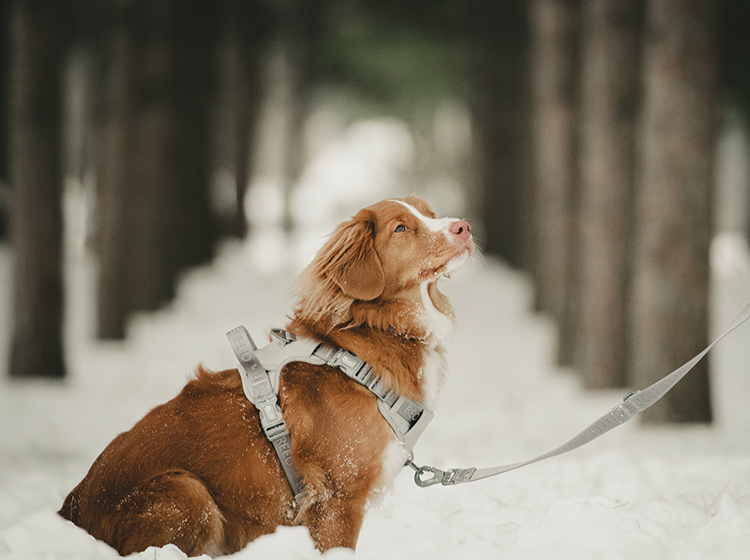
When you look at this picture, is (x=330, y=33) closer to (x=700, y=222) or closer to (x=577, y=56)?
(x=577, y=56)

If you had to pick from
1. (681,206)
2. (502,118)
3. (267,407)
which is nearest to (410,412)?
(267,407)

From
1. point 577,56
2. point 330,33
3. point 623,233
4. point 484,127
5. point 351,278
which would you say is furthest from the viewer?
point 330,33

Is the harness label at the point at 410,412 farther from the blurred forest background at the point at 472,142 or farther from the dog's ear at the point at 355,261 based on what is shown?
the blurred forest background at the point at 472,142

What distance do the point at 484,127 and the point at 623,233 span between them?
1267 cm

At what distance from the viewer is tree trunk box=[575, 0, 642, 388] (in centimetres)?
875

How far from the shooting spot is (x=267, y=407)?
3348 mm

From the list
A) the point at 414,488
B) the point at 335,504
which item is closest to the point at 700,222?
the point at 414,488

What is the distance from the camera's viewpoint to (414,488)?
15.7ft

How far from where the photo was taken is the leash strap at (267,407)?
10.9ft

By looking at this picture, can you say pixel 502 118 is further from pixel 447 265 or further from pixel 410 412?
pixel 410 412

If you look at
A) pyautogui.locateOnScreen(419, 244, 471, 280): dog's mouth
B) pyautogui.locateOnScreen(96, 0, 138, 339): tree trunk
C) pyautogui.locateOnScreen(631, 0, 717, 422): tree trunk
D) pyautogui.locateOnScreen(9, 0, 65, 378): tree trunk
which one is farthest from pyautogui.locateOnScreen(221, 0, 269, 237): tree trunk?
pyautogui.locateOnScreen(419, 244, 471, 280): dog's mouth

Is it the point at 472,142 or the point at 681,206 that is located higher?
the point at 681,206

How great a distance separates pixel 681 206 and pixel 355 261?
4294 mm

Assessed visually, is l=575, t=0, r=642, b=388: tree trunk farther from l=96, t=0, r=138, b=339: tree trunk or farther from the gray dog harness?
l=96, t=0, r=138, b=339: tree trunk
